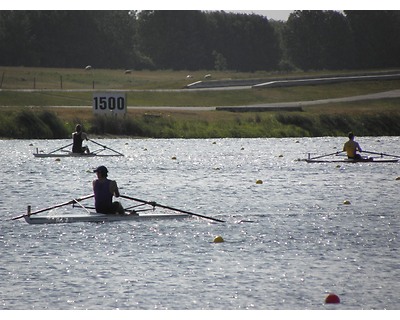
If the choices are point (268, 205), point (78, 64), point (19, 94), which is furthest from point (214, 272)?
point (78, 64)

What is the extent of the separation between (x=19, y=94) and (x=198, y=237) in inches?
2560

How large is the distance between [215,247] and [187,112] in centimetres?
5824

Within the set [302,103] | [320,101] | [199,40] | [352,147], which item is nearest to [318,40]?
[199,40]

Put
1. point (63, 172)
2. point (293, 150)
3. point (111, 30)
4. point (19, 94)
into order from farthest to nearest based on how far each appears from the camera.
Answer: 1. point (111, 30)
2. point (19, 94)
3. point (293, 150)
4. point (63, 172)

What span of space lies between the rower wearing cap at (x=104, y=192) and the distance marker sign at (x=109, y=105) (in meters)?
46.0

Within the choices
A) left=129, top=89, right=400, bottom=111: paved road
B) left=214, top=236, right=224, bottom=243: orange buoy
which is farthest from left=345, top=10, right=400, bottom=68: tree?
left=214, top=236, right=224, bottom=243: orange buoy

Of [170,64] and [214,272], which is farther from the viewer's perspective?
[170,64]

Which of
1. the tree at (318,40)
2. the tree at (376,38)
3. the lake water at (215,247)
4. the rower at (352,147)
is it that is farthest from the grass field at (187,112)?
the tree at (318,40)

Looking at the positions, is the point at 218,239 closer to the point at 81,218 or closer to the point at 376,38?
the point at 81,218

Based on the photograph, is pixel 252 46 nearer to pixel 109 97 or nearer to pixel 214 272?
pixel 109 97

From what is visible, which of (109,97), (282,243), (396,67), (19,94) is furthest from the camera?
(396,67)

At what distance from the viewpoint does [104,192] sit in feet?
103

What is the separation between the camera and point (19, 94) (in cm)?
9369

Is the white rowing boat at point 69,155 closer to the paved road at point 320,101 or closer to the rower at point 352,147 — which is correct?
the rower at point 352,147
